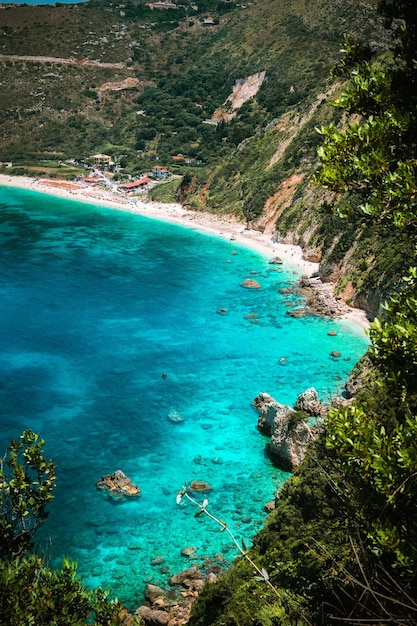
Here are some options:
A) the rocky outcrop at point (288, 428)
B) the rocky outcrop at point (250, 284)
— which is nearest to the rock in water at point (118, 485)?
the rocky outcrop at point (288, 428)

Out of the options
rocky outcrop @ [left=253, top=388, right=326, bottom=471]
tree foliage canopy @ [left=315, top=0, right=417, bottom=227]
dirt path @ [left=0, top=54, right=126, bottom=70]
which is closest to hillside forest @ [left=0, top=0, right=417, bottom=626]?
tree foliage canopy @ [left=315, top=0, right=417, bottom=227]

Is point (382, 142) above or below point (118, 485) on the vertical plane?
above

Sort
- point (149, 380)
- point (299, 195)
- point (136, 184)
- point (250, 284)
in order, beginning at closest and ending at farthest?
point (149, 380) < point (250, 284) < point (299, 195) < point (136, 184)

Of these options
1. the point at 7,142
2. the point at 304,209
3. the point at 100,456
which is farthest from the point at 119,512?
the point at 7,142

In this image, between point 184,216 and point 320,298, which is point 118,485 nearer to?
point 320,298

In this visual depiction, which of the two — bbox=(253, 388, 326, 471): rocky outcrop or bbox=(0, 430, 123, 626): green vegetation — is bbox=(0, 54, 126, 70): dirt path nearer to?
bbox=(253, 388, 326, 471): rocky outcrop

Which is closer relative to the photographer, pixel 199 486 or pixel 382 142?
pixel 382 142

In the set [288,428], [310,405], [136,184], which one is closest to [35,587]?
[288,428]
